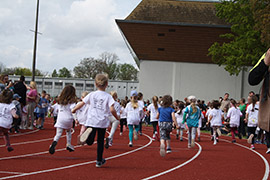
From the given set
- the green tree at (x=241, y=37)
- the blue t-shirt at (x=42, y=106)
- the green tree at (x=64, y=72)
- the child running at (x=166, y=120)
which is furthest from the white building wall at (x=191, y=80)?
the green tree at (x=64, y=72)

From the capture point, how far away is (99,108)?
25.0 feet

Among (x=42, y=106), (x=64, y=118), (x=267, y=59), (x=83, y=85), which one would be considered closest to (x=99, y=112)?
(x=64, y=118)

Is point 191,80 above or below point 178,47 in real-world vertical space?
below

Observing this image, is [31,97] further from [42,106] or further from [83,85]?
[83,85]

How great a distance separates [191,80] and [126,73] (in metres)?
49.9

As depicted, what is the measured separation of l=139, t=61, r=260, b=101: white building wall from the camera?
132ft

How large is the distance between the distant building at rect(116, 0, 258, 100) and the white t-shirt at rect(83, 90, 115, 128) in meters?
26.7

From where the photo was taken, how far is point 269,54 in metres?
2.77

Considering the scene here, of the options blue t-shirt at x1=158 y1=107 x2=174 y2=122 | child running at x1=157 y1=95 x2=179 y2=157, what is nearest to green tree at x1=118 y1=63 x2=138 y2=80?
child running at x1=157 y1=95 x2=179 y2=157

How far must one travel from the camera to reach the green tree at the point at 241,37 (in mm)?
30734

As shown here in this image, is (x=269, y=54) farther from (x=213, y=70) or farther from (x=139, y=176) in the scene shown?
(x=213, y=70)

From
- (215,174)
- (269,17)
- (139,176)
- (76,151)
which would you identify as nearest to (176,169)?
(215,174)

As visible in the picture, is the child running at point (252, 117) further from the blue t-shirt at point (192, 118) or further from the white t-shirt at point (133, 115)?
the white t-shirt at point (133, 115)

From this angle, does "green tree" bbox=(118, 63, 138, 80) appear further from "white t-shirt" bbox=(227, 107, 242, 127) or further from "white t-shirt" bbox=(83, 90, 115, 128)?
"white t-shirt" bbox=(83, 90, 115, 128)
